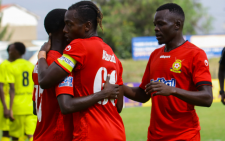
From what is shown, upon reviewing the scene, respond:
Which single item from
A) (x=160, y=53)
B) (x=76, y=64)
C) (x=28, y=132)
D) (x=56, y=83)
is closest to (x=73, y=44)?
(x=76, y=64)

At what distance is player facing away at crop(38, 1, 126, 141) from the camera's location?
2.51 meters

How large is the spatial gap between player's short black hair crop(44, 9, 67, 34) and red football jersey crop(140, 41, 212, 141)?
4.05 ft

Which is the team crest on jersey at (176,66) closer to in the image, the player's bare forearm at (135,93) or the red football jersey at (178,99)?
the red football jersey at (178,99)

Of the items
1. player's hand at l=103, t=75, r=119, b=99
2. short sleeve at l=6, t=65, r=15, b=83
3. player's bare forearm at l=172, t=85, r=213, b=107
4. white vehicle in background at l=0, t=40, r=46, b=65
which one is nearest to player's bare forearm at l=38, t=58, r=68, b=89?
player's hand at l=103, t=75, r=119, b=99

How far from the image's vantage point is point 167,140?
3.26m

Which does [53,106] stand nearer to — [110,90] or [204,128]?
[110,90]

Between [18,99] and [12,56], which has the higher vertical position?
[12,56]

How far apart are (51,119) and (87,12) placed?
1.06 m

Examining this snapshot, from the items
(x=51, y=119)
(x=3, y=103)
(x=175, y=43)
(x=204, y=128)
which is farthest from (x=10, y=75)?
(x=204, y=128)

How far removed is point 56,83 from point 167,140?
1448mm

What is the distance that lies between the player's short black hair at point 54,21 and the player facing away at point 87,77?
246mm

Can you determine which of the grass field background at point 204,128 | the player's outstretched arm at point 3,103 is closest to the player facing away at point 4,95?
the player's outstretched arm at point 3,103

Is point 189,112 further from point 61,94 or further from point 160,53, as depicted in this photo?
point 61,94

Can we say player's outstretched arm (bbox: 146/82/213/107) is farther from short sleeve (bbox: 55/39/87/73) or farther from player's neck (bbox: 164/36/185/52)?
short sleeve (bbox: 55/39/87/73)
